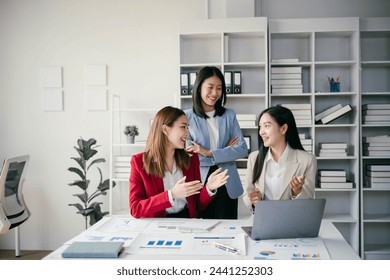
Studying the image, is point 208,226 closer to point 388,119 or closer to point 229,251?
point 229,251

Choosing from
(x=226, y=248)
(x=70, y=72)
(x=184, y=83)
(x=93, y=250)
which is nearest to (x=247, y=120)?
(x=184, y=83)

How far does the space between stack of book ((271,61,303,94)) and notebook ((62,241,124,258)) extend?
88.8 inches

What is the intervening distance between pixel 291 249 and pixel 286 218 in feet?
0.37

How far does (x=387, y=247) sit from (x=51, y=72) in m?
3.09

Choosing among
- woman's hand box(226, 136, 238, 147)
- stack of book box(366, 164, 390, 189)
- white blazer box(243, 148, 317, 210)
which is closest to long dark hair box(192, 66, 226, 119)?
woman's hand box(226, 136, 238, 147)

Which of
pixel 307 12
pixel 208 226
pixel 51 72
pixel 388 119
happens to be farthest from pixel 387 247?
pixel 51 72

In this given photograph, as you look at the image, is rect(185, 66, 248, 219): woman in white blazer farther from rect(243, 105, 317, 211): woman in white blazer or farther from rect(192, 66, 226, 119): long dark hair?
rect(243, 105, 317, 211): woman in white blazer

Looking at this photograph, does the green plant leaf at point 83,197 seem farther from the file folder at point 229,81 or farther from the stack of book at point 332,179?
the stack of book at point 332,179

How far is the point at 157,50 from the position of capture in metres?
3.42

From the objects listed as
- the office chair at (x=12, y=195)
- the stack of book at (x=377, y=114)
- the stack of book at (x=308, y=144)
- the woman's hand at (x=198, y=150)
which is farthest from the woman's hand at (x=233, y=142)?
the office chair at (x=12, y=195)

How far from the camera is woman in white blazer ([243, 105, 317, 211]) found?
6.51ft

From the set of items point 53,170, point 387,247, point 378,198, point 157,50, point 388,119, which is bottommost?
point 387,247

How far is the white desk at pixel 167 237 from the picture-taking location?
1313 millimetres

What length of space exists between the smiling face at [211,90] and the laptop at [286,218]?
1.14 metres
